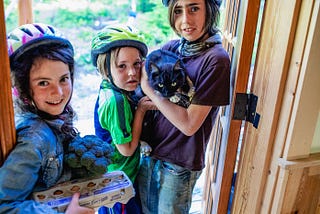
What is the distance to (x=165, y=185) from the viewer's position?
1.42 metres

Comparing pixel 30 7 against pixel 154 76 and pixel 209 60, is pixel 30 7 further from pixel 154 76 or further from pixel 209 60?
pixel 209 60

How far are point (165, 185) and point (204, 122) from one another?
333mm

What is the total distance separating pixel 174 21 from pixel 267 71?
0.44 meters

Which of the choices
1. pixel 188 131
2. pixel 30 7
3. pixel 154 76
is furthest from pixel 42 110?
pixel 30 7

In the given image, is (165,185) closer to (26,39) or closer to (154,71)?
(154,71)

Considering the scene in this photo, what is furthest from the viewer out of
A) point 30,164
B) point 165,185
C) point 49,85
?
point 165,185

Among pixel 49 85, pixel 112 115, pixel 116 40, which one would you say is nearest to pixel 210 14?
pixel 116 40

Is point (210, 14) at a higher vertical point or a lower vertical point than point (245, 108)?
higher

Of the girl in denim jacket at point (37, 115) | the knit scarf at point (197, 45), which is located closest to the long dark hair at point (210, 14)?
the knit scarf at point (197, 45)

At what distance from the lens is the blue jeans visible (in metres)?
1.40

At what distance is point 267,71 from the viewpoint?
110 cm

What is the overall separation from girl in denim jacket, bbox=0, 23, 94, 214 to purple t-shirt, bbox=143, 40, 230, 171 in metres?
0.44

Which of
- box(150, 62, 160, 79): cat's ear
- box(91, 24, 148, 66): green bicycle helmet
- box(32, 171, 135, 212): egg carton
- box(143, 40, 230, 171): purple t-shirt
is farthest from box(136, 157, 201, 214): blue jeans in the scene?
box(91, 24, 148, 66): green bicycle helmet

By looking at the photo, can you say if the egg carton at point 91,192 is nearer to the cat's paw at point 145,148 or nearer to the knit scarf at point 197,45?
the cat's paw at point 145,148
